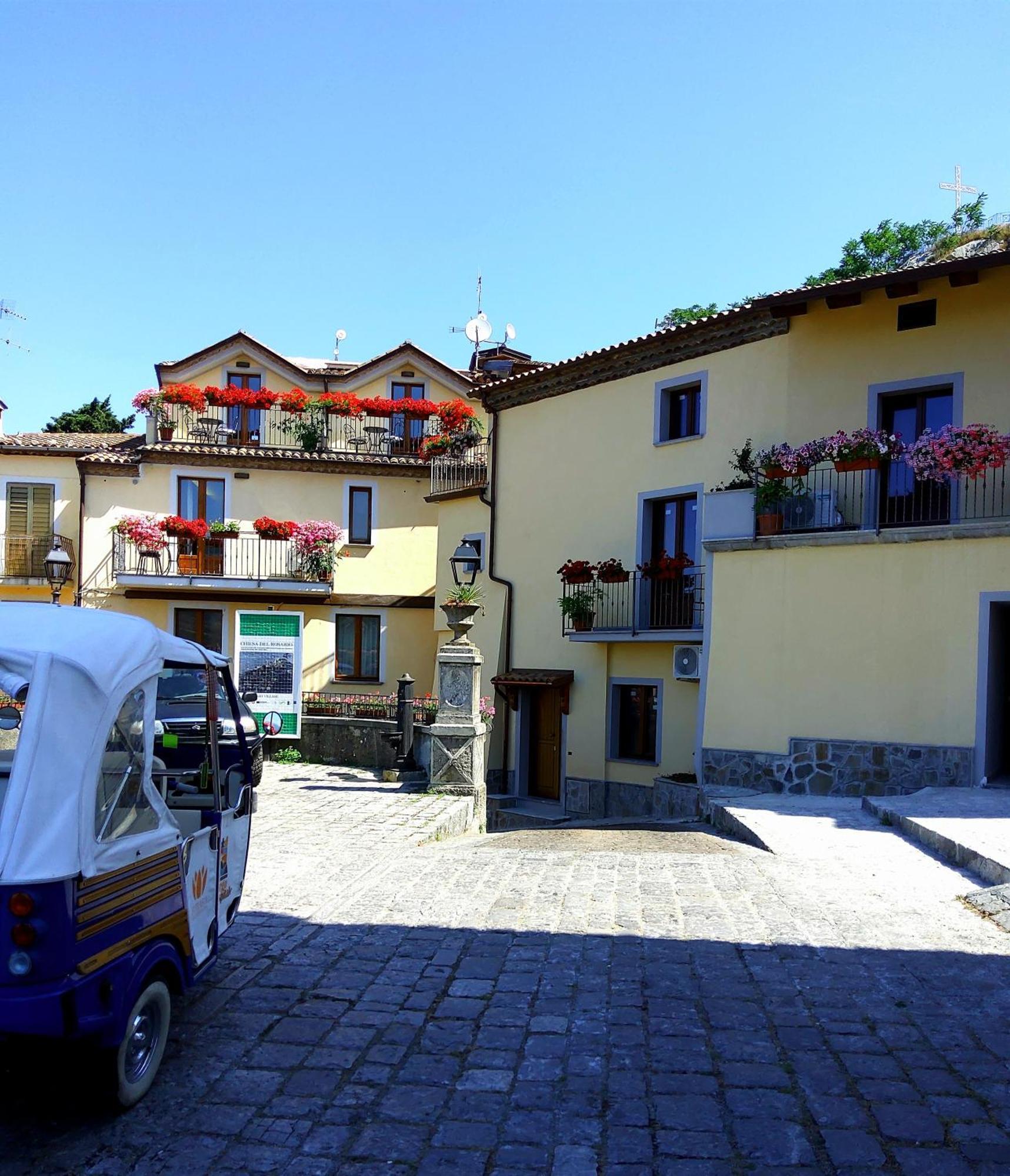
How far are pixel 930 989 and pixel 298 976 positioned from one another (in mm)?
3756

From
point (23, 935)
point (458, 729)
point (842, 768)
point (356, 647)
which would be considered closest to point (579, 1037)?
point (23, 935)

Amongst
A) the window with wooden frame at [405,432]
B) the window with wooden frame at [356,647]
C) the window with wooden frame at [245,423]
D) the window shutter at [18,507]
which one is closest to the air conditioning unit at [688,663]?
the window with wooden frame at [356,647]

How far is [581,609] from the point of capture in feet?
66.0

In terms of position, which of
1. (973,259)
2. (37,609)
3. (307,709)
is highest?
(973,259)

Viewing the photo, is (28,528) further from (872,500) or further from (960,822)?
(960,822)

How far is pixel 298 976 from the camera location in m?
6.56

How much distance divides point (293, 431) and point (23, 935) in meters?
25.5

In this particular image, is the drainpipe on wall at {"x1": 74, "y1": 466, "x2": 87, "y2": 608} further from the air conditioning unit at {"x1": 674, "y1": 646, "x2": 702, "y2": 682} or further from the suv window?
the suv window

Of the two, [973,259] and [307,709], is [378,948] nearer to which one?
[973,259]

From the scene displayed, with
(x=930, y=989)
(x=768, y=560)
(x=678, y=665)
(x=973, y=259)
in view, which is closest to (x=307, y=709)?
(x=678, y=665)

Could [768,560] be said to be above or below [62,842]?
above

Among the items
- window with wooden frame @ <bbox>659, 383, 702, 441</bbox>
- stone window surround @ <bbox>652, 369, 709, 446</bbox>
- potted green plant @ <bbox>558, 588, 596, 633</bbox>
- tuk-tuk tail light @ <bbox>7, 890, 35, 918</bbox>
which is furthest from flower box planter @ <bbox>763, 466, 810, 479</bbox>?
tuk-tuk tail light @ <bbox>7, 890, 35, 918</bbox>

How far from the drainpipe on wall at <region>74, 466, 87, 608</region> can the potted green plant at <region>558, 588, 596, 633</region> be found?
13.3 metres

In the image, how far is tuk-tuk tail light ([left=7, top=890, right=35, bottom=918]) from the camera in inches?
146
